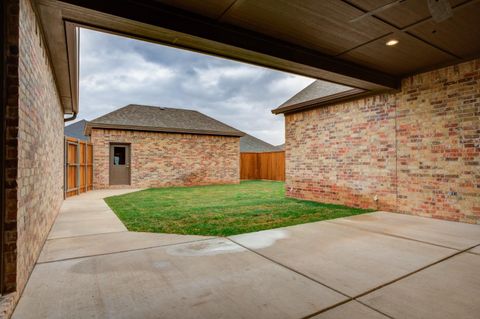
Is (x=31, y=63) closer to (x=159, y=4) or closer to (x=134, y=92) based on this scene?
(x=159, y=4)

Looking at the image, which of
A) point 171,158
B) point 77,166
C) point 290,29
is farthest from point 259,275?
point 171,158

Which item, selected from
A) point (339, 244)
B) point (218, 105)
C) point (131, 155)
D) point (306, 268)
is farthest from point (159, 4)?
point (218, 105)

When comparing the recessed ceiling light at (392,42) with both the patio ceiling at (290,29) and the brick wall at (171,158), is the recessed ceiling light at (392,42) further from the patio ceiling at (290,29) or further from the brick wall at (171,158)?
the brick wall at (171,158)

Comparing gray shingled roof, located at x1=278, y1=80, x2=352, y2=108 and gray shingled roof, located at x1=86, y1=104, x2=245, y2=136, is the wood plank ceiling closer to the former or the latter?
gray shingled roof, located at x1=278, y1=80, x2=352, y2=108

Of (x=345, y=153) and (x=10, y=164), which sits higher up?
(x=345, y=153)

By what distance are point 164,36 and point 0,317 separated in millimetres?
3367

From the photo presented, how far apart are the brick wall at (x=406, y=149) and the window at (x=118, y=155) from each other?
29.1ft

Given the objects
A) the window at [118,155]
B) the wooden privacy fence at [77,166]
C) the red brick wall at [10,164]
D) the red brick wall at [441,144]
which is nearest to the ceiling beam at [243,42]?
the red brick wall at [441,144]

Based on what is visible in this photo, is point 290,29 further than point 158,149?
No

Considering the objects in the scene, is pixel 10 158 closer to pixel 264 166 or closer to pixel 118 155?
pixel 118 155

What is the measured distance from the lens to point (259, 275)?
8.61 ft

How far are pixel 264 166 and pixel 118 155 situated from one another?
927 cm


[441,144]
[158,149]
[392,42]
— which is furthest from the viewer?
[158,149]

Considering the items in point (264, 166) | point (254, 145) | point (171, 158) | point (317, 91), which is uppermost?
point (254, 145)
